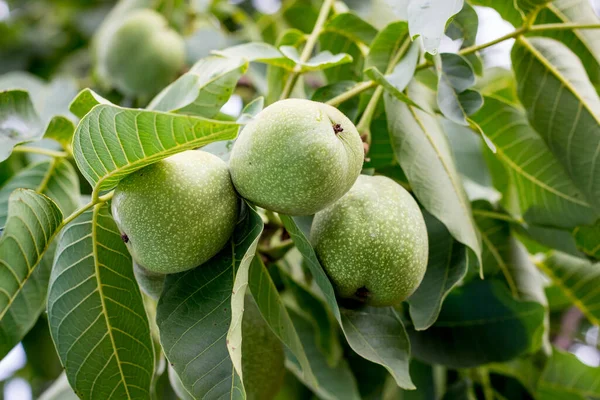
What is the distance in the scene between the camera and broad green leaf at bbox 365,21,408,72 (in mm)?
1010

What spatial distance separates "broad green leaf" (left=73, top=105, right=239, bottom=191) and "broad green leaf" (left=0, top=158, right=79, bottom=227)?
404 millimetres

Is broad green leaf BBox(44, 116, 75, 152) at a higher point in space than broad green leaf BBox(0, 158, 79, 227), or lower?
higher

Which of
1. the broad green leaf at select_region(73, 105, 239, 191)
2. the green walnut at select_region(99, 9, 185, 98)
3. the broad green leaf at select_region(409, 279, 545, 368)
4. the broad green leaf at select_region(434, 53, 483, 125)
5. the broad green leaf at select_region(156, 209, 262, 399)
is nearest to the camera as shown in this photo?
the broad green leaf at select_region(73, 105, 239, 191)

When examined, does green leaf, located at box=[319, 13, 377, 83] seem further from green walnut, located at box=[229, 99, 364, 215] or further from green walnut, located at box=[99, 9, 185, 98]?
green walnut, located at box=[99, 9, 185, 98]

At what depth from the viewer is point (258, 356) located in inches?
39.3

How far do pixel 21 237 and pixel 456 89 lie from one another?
64 centimetres

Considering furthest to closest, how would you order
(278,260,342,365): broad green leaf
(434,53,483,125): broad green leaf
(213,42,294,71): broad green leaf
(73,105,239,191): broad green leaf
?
(278,260,342,365): broad green leaf < (213,42,294,71): broad green leaf < (434,53,483,125): broad green leaf < (73,105,239,191): broad green leaf

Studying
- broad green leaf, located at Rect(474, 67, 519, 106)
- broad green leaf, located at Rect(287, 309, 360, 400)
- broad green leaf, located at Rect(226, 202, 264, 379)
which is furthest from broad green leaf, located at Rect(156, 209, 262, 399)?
broad green leaf, located at Rect(474, 67, 519, 106)

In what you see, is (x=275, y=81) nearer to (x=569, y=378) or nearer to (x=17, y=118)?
(x=17, y=118)

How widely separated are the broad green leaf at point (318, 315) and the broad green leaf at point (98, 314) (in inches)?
15.9

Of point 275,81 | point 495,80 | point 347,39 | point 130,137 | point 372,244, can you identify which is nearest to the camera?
point 130,137

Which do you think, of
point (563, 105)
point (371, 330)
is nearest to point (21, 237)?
point (371, 330)

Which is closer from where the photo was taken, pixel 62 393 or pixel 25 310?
pixel 25 310

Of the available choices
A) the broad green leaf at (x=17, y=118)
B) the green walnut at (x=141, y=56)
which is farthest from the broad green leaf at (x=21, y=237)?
the green walnut at (x=141, y=56)
